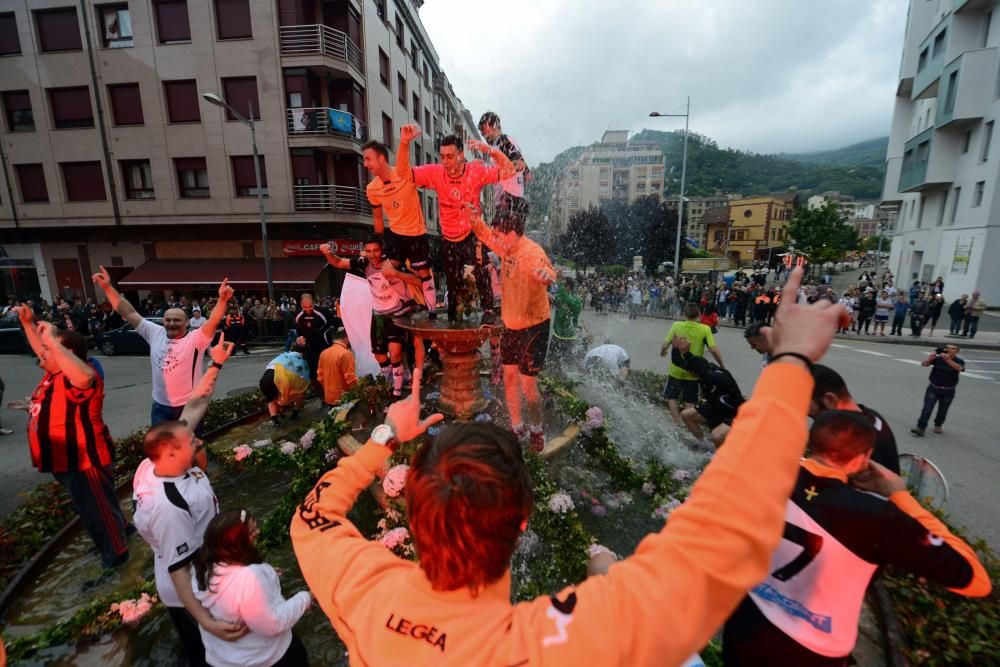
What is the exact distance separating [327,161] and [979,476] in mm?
21719

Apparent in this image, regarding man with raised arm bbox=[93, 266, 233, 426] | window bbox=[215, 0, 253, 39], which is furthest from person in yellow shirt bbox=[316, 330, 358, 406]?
window bbox=[215, 0, 253, 39]

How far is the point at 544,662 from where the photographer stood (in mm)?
888

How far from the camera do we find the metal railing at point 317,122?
60.5 ft

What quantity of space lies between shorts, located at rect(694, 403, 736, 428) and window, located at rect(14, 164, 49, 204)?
27723 mm

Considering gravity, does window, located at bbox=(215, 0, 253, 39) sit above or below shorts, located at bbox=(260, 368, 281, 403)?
above

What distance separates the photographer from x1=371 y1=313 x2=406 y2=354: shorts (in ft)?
20.8

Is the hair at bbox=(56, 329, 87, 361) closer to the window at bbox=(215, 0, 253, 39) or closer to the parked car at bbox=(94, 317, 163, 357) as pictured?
the parked car at bbox=(94, 317, 163, 357)

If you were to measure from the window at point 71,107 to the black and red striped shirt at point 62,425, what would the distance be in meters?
23.0

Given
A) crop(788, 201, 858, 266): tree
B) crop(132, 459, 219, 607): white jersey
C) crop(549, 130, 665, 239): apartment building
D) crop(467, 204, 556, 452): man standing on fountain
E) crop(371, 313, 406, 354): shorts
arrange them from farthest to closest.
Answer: crop(549, 130, 665, 239): apartment building < crop(788, 201, 858, 266): tree < crop(371, 313, 406, 354): shorts < crop(467, 204, 556, 452): man standing on fountain < crop(132, 459, 219, 607): white jersey

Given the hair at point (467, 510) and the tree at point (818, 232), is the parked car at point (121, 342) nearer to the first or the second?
the hair at point (467, 510)

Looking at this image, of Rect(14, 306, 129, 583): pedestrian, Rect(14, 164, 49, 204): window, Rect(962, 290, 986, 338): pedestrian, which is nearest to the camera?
Rect(14, 306, 129, 583): pedestrian

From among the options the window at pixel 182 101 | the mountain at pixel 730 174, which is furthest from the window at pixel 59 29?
the mountain at pixel 730 174

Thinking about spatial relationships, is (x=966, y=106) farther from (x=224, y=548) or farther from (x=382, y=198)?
(x=224, y=548)

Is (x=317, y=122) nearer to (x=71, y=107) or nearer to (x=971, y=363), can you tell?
(x=71, y=107)
